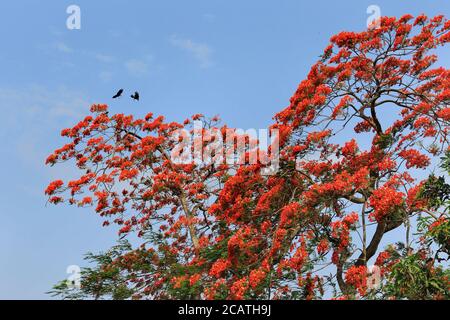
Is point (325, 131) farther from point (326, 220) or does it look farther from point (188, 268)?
point (188, 268)

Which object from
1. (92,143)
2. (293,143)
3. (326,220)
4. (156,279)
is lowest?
(156,279)

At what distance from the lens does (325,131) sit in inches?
407

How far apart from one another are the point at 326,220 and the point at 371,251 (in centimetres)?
171

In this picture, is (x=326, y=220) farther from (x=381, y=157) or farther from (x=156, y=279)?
(x=156, y=279)

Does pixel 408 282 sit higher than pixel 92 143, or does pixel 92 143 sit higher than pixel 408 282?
pixel 92 143

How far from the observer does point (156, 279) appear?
12.7 m

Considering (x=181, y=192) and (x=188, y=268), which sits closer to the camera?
(x=188, y=268)

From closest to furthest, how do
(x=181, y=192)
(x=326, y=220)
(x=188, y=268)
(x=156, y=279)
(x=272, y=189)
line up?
1. (x=326, y=220)
2. (x=272, y=189)
3. (x=188, y=268)
4. (x=156, y=279)
5. (x=181, y=192)

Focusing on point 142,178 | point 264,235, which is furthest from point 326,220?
point 142,178
